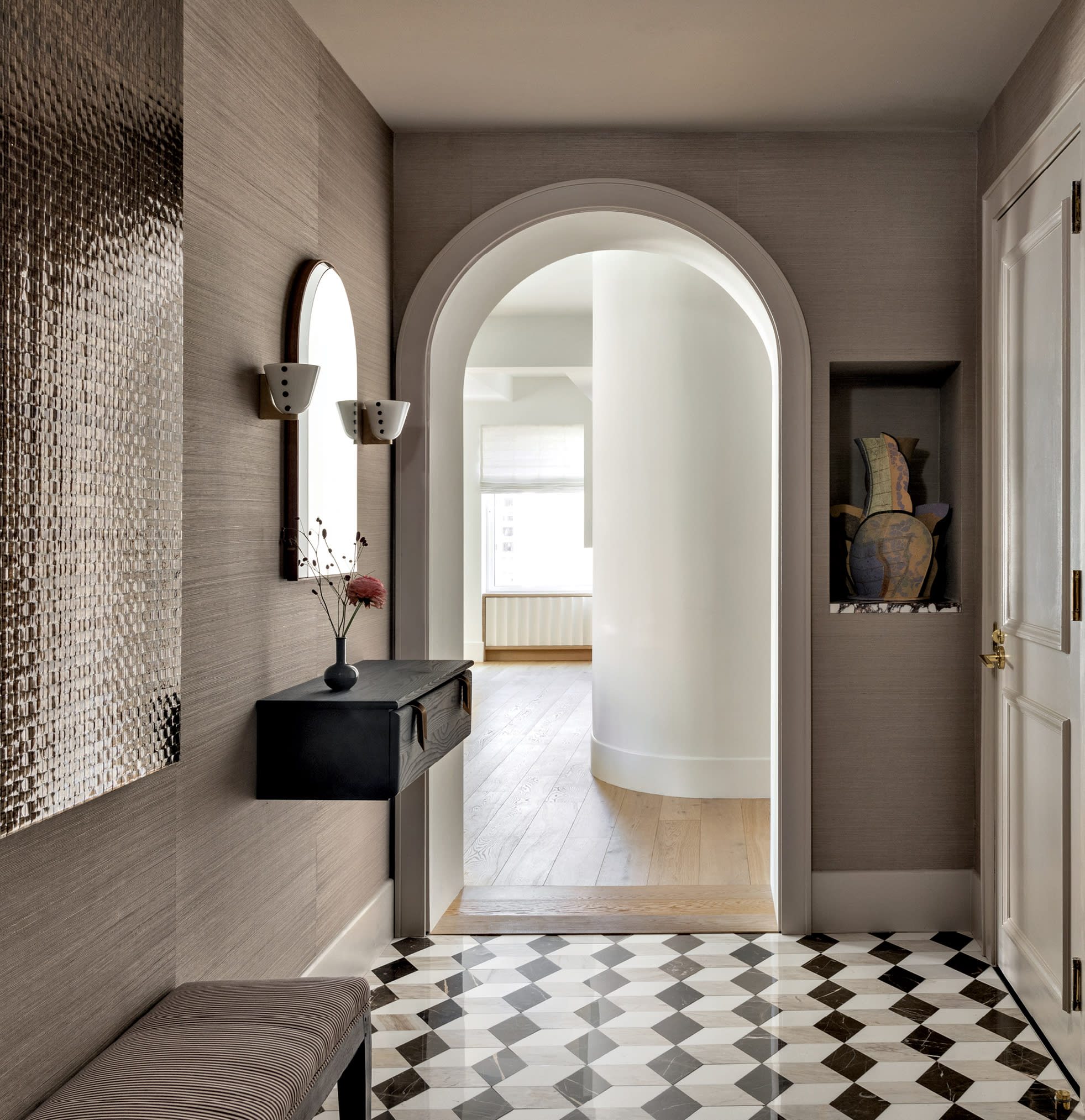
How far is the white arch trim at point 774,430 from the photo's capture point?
10.5ft

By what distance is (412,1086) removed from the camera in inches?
90.4

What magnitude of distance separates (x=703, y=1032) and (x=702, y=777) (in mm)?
2289

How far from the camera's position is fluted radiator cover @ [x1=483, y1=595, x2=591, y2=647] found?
31.4 feet

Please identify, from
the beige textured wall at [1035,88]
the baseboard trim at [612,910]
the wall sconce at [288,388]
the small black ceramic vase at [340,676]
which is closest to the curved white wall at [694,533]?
the baseboard trim at [612,910]

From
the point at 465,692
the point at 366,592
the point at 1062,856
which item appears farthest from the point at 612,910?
the point at 366,592

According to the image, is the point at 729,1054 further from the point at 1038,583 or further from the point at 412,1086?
the point at 1038,583

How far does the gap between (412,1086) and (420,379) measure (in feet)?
6.59

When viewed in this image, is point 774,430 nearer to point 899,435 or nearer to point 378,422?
point 899,435

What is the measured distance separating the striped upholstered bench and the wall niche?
2.09 metres

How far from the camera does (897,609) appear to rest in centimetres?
321

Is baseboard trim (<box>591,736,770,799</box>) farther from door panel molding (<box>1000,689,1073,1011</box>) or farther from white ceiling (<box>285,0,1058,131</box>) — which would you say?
white ceiling (<box>285,0,1058,131</box>)

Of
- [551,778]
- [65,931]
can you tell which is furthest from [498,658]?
[65,931]

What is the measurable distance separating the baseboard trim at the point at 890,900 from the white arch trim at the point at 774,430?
0.07 meters

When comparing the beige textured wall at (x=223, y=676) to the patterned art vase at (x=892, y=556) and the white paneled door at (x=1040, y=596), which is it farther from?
the white paneled door at (x=1040, y=596)
